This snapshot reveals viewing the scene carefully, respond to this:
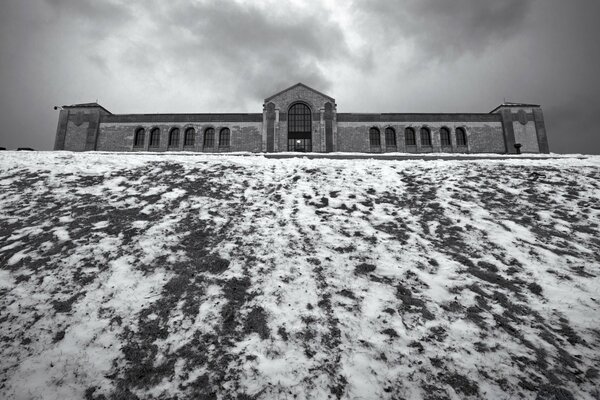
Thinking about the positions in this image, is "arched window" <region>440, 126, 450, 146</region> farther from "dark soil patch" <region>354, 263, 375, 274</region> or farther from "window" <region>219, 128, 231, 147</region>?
"dark soil patch" <region>354, 263, 375, 274</region>

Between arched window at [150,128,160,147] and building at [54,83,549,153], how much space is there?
0.31 feet

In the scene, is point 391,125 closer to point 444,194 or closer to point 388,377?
point 444,194

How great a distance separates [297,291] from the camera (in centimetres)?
411

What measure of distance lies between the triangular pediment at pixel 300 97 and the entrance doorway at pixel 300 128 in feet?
2.16

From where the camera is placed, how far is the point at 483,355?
3176 mm

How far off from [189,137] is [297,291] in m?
29.3

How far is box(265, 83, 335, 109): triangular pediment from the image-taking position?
93.0ft

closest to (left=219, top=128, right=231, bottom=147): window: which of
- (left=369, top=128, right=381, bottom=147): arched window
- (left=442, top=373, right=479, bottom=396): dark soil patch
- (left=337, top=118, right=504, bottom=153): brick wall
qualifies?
(left=337, top=118, right=504, bottom=153): brick wall

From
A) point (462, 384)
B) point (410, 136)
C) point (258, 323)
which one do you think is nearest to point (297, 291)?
point (258, 323)

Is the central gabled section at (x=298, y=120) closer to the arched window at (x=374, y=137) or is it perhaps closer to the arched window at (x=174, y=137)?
the arched window at (x=374, y=137)

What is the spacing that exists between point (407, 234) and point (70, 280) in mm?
5602

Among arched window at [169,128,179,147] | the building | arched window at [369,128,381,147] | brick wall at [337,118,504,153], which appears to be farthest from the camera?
arched window at [169,128,179,147]

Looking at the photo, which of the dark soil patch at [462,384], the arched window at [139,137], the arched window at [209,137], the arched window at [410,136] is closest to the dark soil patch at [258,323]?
the dark soil patch at [462,384]

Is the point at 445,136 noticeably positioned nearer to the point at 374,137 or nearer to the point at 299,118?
the point at 374,137
